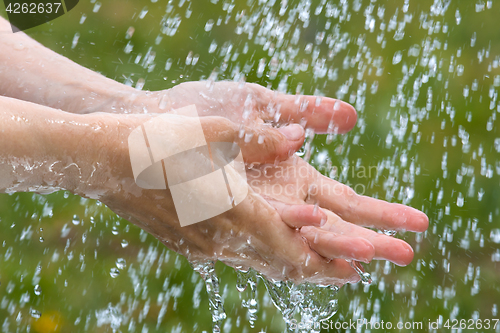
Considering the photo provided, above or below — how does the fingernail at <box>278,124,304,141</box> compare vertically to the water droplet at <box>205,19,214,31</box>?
above

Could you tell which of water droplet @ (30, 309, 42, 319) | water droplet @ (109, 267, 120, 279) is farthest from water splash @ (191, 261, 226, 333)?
water droplet @ (30, 309, 42, 319)

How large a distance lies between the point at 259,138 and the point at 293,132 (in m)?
0.11

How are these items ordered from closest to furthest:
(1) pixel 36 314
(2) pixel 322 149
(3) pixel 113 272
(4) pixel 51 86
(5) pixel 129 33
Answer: (4) pixel 51 86 < (1) pixel 36 314 < (3) pixel 113 272 < (2) pixel 322 149 < (5) pixel 129 33

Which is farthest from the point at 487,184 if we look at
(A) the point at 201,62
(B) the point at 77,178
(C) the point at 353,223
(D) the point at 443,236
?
(B) the point at 77,178

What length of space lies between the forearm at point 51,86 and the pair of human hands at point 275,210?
54 millimetres

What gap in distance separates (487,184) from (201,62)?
1309 mm

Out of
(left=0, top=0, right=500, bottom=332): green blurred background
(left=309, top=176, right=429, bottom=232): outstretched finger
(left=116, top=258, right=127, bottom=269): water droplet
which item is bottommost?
(left=116, top=258, right=127, bottom=269): water droplet

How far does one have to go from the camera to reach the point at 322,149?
2.16 m

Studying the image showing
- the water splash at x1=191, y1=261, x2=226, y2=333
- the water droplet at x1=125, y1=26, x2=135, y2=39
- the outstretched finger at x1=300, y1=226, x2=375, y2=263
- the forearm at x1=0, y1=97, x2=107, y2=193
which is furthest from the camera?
the water droplet at x1=125, y1=26, x2=135, y2=39

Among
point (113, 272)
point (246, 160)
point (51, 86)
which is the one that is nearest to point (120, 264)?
point (113, 272)

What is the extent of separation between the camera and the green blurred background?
6.36ft

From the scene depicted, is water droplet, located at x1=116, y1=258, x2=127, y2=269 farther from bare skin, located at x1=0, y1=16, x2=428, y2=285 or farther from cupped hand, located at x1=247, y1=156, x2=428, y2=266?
cupped hand, located at x1=247, y1=156, x2=428, y2=266

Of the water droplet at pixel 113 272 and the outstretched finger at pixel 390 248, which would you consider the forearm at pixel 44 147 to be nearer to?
the outstretched finger at pixel 390 248

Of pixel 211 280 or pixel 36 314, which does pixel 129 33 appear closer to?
pixel 36 314
